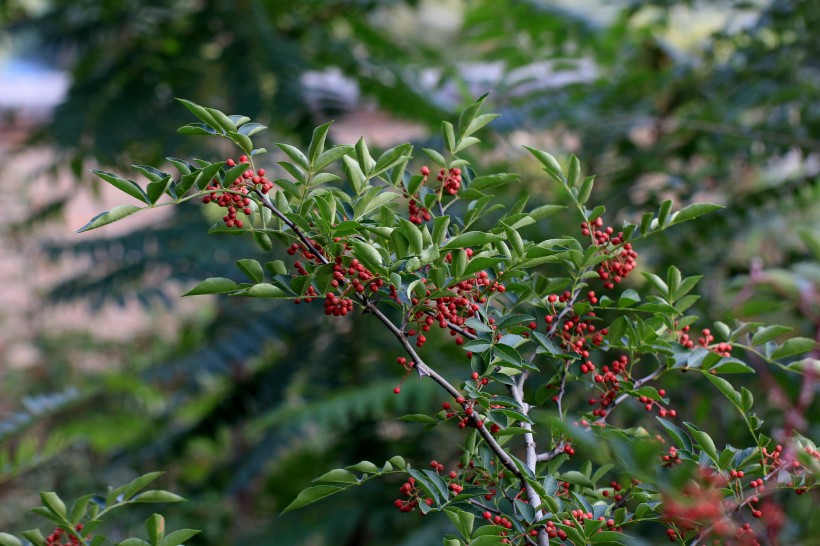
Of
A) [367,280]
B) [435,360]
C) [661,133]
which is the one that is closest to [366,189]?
[367,280]

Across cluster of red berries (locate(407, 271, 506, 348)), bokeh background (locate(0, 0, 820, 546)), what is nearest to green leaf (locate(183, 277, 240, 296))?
cluster of red berries (locate(407, 271, 506, 348))

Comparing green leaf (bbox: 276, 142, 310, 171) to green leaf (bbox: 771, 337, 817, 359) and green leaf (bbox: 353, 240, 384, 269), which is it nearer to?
green leaf (bbox: 353, 240, 384, 269)

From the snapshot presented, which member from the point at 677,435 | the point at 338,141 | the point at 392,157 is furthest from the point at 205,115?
the point at 338,141

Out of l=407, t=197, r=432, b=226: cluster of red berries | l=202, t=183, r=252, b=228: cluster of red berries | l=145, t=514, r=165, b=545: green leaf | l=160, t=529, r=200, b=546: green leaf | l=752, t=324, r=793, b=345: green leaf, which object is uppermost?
l=202, t=183, r=252, b=228: cluster of red berries

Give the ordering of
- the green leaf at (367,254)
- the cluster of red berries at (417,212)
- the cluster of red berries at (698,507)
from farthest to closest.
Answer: the cluster of red berries at (417,212), the green leaf at (367,254), the cluster of red berries at (698,507)

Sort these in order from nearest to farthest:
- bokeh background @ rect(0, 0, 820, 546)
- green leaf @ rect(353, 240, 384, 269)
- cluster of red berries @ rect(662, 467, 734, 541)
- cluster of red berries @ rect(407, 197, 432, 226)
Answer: cluster of red berries @ rect(662, 467, 734, 541)
green leaf @ rect(353, 240, 384, 269)
cluster of red berries @ rect(407, 197, 432, 226)
bokeh background @ rect(0, 0, 820, 546)

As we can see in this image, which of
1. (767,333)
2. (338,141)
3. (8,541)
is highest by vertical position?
(767,333)

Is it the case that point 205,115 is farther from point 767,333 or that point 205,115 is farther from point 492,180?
point 767,333

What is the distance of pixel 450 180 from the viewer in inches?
22.4

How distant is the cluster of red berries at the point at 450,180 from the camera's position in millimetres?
569

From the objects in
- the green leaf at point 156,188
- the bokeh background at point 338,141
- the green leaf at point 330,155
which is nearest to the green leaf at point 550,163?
the green leaf at point 330,155

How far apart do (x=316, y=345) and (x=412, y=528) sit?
1.41 ft

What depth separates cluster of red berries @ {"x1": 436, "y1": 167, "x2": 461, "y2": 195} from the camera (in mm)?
569

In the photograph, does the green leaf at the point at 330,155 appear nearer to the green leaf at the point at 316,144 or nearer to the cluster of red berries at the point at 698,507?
the green leaf at the point at 316,144
